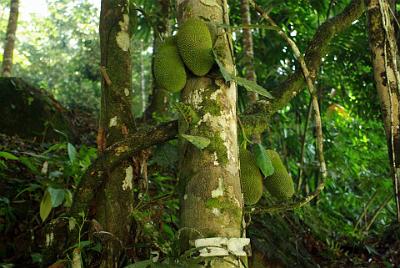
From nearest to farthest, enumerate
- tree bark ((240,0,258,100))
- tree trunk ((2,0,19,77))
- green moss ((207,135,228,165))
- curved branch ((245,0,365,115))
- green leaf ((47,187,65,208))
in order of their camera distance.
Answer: green moss ((207,135,228,165)), curved branch ((245,0,365,115)), green leaf ((47,187,65,208)), tree bark ((240,0,258,100)), tree trunk ((2,0,19,77))

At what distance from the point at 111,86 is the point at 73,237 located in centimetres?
62

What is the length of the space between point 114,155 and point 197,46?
548 millimetres

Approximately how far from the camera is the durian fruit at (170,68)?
1.27m

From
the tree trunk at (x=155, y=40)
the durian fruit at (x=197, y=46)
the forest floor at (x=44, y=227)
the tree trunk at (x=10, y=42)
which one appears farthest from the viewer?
the tree trunk at (x=10, y=42)

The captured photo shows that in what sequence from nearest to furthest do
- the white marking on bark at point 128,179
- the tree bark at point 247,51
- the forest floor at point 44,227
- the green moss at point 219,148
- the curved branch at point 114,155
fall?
the green moss at point 219,148
the curved branch at point 114,155
the white marking on bark at point 128,179
the forest floor at point 44,227
the tree bark at point 247,51

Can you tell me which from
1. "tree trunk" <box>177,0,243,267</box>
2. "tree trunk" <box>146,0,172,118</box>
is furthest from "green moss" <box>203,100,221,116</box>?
"tree trunk" <box>146,0,172,118</box>

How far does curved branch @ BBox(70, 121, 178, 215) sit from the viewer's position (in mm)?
1434

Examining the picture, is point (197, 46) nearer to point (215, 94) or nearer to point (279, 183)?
point (215, 94)

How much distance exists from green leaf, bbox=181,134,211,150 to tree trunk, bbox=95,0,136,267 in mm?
679

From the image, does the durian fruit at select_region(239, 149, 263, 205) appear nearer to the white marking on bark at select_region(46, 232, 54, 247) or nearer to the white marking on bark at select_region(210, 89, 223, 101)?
the white marking on bark at select_region(210, 89, 223, 101)

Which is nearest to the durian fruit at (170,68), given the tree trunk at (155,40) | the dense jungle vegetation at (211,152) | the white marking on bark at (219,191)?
the dense jungle vegetation at (211,152)

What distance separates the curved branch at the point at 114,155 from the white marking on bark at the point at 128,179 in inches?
3.5

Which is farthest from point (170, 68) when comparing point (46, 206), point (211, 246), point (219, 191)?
point (46, 206)

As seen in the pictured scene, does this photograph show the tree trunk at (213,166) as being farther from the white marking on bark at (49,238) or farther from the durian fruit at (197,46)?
the white marking on bark at (49,238)
